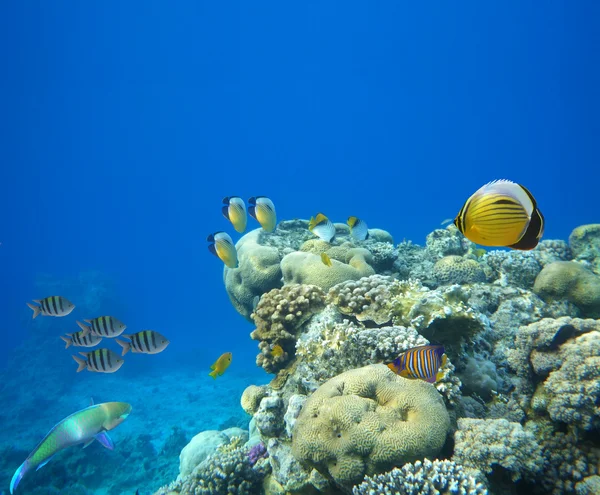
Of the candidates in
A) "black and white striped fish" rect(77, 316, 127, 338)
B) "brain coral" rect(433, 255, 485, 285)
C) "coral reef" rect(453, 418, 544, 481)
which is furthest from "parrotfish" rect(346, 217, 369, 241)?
"black and white striped fish" rect(77, 316, 127, 338)

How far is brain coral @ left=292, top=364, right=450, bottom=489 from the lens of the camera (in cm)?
301

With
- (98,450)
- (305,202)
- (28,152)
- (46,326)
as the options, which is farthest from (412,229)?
(28,152)

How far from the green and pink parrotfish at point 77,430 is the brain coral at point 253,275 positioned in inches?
169

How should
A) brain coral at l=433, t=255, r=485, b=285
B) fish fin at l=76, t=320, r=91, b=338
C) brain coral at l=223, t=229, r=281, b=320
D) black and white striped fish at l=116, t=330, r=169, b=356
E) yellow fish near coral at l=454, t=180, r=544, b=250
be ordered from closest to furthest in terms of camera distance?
yellow fish near coral at l=454, t=180, r=544, b=250 < black and white striped fish at l=116, t=330, r=169, b=356 < fish fin at l=76, t=320, r=91, b=338 < brain coral at l=433, t=255, r=485, b=285 < brain coral at l=223, t=229, r=281, b=320

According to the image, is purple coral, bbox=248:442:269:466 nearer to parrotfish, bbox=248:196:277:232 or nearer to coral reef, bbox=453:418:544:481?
coral reef, bbox=453:418:544:481

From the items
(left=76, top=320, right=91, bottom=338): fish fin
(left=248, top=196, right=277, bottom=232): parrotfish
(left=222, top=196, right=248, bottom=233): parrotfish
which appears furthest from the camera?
(left=248, top=196, right=277, bottom=232): parrotfish

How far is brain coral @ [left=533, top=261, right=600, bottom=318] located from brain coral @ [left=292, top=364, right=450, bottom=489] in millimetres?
5097

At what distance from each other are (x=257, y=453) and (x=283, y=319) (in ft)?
6.95

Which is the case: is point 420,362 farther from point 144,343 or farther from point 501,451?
point 144,343

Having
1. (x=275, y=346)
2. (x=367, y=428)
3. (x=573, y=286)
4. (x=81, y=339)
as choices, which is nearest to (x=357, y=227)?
(x=275, y=346)

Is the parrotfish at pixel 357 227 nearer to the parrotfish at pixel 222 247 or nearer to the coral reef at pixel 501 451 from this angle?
the parrotfish at pixel 222 247

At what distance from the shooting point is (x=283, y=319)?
5.89 metres

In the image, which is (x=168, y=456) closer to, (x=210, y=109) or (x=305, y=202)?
(x=305, y=202)

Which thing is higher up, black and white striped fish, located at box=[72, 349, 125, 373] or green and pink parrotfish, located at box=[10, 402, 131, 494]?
black and white striped fish, located at box=[72, 349, 125, 373]
